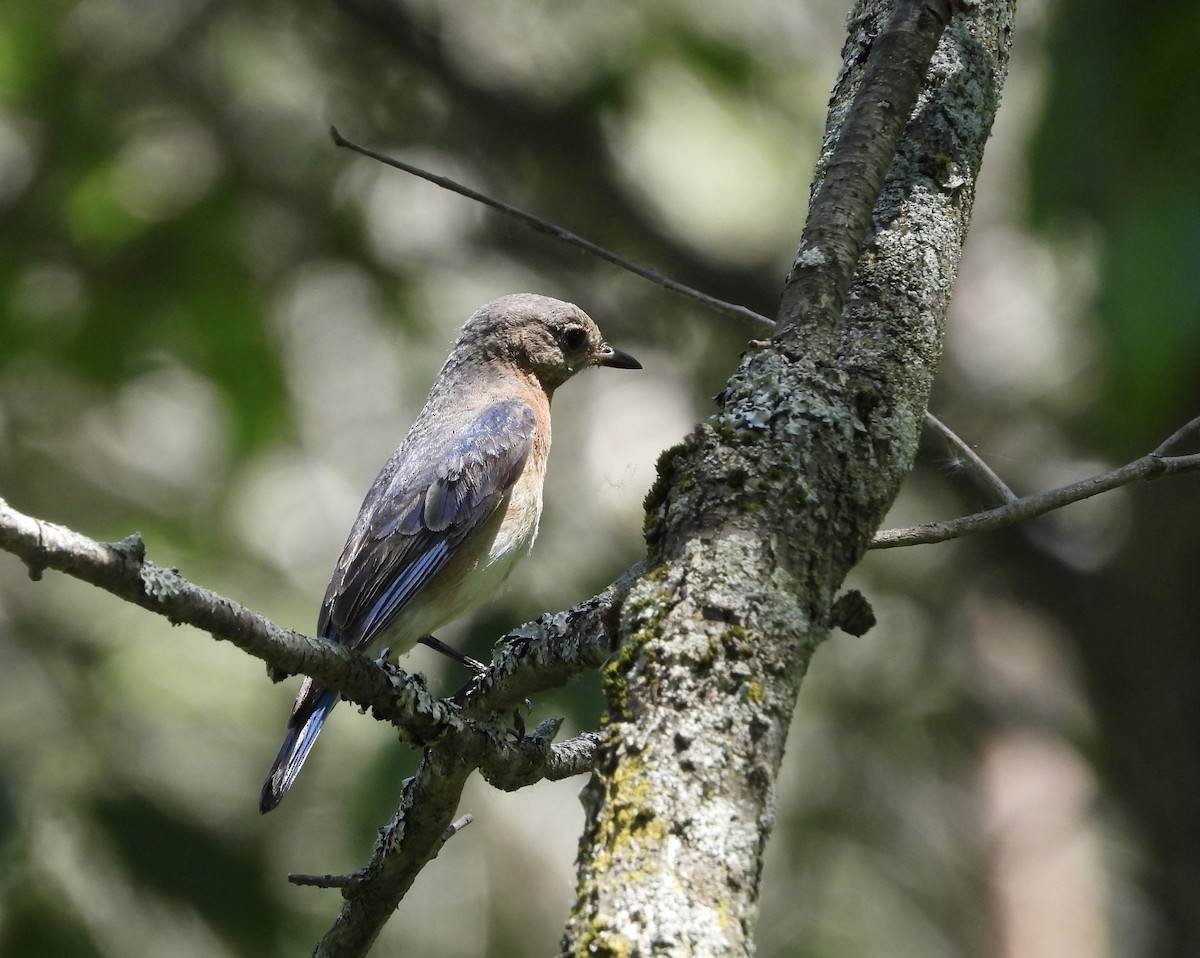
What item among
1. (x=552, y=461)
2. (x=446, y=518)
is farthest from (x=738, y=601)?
(x=552, y=461)

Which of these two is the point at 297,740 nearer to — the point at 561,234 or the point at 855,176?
the point at 561,234

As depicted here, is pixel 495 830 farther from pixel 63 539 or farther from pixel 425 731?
pixel 63 539

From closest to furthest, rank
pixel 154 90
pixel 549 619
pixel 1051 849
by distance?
pixel 549 619 < pixel 154 90 < pixel 1051 849

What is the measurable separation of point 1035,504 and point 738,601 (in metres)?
0.96

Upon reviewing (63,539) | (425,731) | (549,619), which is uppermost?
(549,619)

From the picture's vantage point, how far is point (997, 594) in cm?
753

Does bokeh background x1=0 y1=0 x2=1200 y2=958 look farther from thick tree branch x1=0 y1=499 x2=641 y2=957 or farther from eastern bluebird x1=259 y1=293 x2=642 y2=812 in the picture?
thick tree branch x1=0 y1=499 x2=641 y2=957

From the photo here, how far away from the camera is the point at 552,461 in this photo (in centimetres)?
814

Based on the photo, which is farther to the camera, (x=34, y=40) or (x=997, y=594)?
(x=997, y=594)

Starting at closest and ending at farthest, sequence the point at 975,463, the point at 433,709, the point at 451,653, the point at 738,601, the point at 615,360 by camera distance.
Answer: the point at 738,601 → the point at 433,709 → the point at 975,463 → the point at 451,653 → the point at 615,360

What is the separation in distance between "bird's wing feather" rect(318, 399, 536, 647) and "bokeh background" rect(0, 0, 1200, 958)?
0.64m

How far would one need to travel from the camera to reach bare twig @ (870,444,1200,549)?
8.05ft

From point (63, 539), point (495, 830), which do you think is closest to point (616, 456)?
point (495, 830)

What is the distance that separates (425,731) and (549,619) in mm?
360
